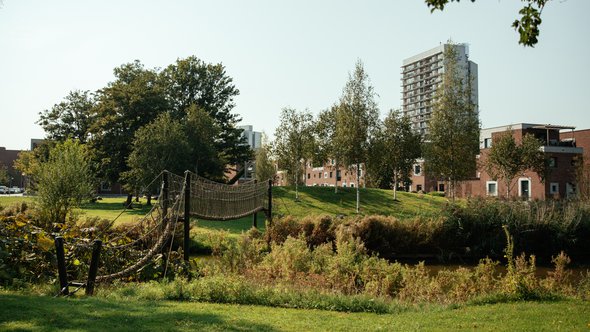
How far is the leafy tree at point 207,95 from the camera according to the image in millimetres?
47812

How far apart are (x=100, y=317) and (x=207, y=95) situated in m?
43.3

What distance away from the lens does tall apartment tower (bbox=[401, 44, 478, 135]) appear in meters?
126

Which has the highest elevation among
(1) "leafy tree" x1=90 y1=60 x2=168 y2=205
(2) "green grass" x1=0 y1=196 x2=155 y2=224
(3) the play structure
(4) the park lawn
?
(1) "leafy tree" x1=90 y1=60 x2=168 y2=205

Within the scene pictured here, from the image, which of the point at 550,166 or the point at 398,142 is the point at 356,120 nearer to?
the point at 398,142

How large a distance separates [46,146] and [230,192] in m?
37.0

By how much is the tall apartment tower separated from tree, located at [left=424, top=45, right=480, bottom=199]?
8824 cm

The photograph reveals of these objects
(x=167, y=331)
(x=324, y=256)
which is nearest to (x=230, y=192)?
(x=324, y=256)

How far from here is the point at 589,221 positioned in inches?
984

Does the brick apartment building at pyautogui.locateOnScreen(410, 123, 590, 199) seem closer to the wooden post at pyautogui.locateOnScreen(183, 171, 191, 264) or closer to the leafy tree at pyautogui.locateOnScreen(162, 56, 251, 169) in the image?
the leafy tree at pyautogui.locateOnScreen(162, 56, 251, 169)

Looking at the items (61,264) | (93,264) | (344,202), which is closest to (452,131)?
(344,202)

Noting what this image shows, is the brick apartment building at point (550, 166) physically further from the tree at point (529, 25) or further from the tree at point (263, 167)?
the tree at point (529, 25)

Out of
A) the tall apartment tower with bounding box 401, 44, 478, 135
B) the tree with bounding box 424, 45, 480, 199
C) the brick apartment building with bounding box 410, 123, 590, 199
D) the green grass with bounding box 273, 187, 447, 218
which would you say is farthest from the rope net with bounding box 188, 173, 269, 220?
the tall apartment tower with bounding box 401, 44, 478, 135

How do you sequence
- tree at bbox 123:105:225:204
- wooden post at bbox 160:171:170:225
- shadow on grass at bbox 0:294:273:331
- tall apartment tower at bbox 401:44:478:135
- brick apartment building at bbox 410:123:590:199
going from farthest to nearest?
tall apartment tower at bbox 401:44:478:135 → brick apartment building at bbox 410:123:590:199 → tree at bbox 123:105:225:204 → wooden post at bbox 160:171:170:225 → shadow on grass at bbox 0:294:273:331

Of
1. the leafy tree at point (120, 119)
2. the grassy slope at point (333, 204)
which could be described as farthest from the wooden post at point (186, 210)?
the leafy tree at point (120, 119)
